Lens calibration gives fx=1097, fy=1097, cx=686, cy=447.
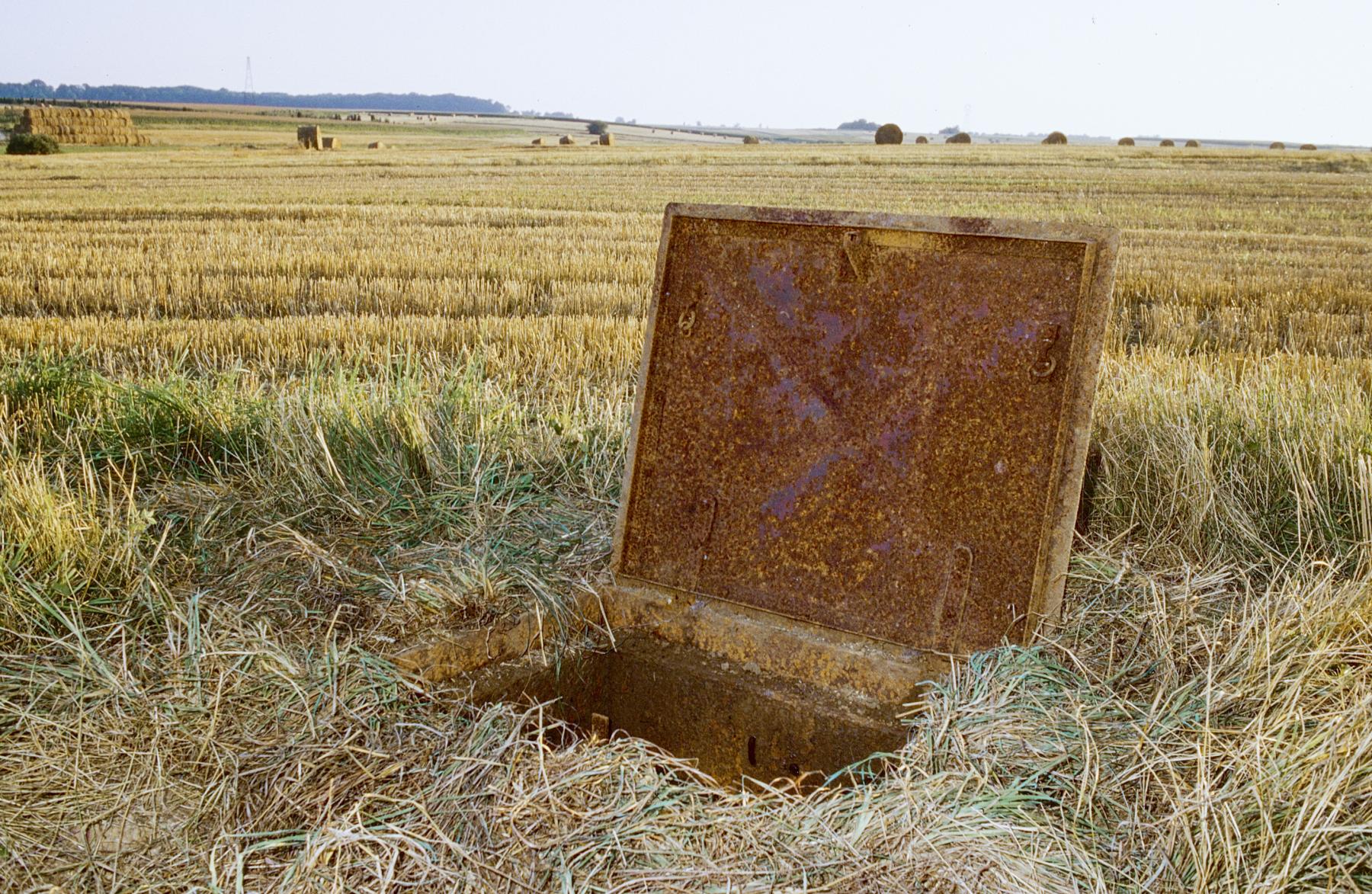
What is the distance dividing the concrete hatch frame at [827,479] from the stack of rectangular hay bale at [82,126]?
107 ft

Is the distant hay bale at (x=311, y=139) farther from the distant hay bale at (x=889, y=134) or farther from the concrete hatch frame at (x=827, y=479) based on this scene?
the concrete hatch frame at (x=827, y=479)

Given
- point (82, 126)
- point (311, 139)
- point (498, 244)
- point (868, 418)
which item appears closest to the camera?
point (868, 418)

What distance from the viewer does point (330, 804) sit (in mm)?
2055

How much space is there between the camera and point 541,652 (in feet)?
9.39

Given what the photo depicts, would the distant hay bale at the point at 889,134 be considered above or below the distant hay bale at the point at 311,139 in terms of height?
above

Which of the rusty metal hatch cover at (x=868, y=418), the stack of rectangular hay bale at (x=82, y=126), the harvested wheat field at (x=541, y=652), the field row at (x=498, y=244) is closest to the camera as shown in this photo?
the harvested wheat field at (x=541, y=652)

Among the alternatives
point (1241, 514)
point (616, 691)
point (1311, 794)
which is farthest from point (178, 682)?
point (1241, 514)

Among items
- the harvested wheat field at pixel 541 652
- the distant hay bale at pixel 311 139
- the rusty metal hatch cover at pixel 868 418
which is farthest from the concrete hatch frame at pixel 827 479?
the distant hay bale at pixel 311 139

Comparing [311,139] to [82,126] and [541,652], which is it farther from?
[541,652]

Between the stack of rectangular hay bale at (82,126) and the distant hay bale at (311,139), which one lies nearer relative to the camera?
the stack of rectangular hay bale at (82,126)

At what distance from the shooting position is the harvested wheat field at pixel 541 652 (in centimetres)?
189

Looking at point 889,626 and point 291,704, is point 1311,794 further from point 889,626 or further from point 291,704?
point 291,704

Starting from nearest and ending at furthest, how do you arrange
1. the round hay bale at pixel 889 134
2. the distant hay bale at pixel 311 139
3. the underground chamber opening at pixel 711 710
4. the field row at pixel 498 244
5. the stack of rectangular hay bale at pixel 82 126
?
the underground chamber opening at pixel 711 710
the field row at pixel 498 244
the stack of rectangular hay bale at pixel 82 126
the distant hay bale at pixel 311 139
the round hay bale at pixel 889 134

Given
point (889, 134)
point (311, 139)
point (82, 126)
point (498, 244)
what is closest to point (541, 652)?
point (498, 244)
